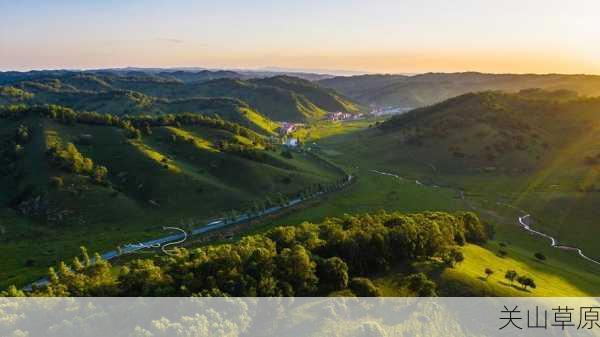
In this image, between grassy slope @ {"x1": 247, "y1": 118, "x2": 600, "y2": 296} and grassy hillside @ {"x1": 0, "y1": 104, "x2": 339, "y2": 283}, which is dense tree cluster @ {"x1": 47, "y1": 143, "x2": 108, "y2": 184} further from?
grassy slope @ {"x1": 247, "y1": 118, "x2": 600, "y2": 296}

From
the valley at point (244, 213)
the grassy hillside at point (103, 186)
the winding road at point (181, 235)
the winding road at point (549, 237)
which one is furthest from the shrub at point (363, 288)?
the winding road at point (549, 237)

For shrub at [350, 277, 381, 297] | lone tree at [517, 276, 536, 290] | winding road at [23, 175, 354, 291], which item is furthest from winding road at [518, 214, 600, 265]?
shrub at [350, 277, 381, 297]

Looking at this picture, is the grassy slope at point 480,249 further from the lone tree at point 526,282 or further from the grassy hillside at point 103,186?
the grassy hillside at point 103,186

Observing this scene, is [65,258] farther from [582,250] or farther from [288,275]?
[582,250]

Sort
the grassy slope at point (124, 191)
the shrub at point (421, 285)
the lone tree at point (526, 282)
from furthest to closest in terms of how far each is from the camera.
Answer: the grassy slope at point (124, 191), the lone tree at point (526, 282), the shrub at point (421, 285)

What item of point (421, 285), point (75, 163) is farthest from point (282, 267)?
point (75, 163)

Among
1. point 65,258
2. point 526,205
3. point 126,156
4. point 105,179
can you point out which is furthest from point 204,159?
point 526,205

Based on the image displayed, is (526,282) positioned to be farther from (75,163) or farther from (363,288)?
(75,163)
